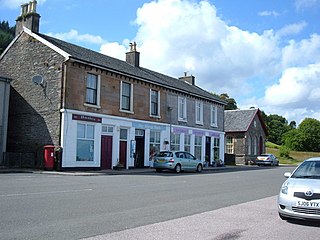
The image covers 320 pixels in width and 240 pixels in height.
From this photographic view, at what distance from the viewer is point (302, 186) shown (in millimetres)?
8594

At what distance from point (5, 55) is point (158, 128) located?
12951 millimetres

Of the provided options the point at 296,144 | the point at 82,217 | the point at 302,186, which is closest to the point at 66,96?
the point at 82,217

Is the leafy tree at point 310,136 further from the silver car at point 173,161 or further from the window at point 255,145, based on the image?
the silver car at point 173,161

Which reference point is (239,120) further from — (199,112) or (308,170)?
(308,170)

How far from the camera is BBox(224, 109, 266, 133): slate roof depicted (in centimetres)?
5147

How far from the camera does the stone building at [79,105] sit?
24688mm

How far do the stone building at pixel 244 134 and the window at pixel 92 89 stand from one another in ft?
93.5

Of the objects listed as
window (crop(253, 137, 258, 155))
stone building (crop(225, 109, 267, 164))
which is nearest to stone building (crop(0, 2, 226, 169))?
stone building (crop(225, 109, 267, 164))

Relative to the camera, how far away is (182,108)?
117 ft

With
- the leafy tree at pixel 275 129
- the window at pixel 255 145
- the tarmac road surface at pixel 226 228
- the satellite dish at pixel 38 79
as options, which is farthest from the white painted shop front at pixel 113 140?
the leafy tree at pixel 275 129

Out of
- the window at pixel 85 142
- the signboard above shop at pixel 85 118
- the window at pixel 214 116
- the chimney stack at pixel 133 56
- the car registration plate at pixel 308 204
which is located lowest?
the car registration plate at pixel 308 204

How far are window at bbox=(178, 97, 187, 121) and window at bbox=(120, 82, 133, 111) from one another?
22.5ft

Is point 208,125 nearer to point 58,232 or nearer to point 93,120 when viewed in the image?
point 93,120

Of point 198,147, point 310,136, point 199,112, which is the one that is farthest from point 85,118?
point 310,136
